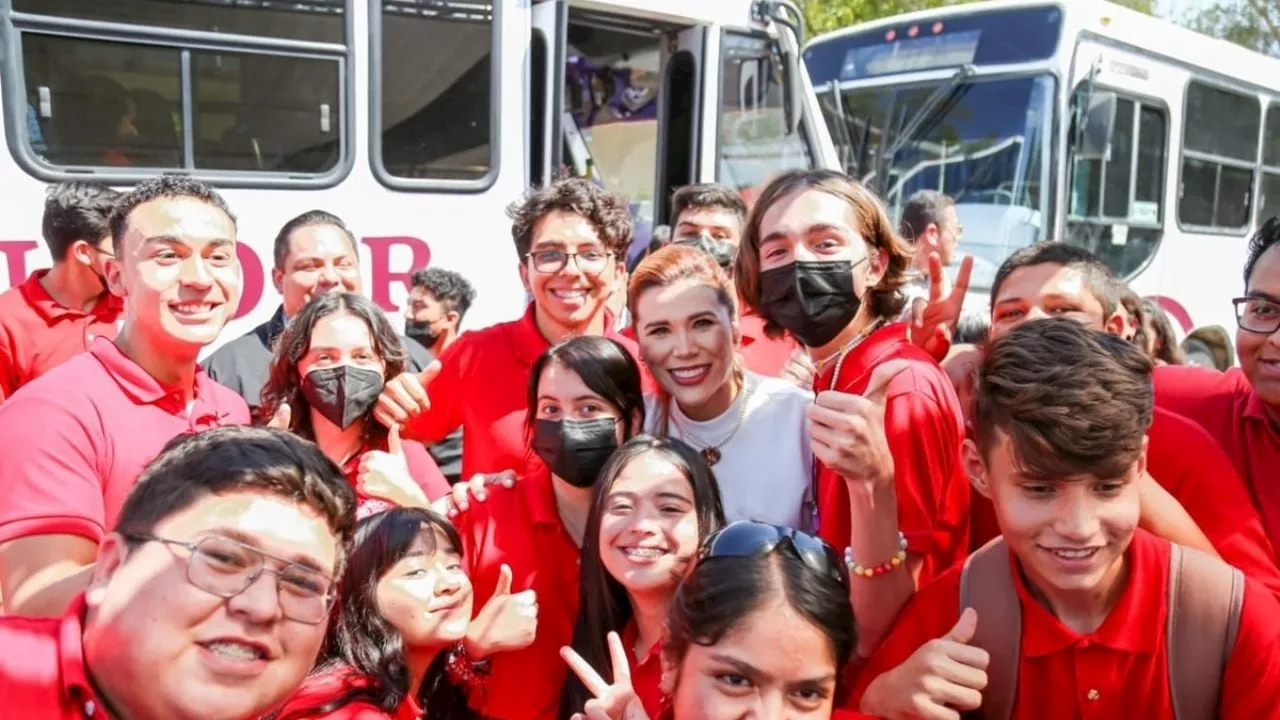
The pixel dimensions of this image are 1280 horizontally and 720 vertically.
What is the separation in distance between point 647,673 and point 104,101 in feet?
11.5

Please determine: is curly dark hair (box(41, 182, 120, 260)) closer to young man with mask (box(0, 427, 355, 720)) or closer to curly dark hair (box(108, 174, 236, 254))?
curly dark hair (box(108, 174, 236, 254))

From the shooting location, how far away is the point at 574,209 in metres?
3.49

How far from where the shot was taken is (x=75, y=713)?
163 centimetres

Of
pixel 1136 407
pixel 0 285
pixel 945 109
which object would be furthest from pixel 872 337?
pixel 945 109

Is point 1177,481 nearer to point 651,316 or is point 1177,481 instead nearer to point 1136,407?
point 1136,407

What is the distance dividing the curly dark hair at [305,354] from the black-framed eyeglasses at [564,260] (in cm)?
56

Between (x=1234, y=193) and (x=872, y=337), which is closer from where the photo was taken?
(x=872, y=337)

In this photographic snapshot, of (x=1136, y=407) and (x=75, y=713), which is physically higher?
(x=1136, y=407)

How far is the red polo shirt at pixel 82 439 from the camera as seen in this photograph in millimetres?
2180

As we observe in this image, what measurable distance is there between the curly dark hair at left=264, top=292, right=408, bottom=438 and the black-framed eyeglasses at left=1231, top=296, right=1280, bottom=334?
220 centimetres

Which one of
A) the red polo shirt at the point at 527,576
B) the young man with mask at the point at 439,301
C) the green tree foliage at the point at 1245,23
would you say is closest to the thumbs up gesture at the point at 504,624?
the red polo shirt at the point at 527,576

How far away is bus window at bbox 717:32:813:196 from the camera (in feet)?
20.2

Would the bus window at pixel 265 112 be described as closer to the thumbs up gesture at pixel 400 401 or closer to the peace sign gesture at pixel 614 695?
the thumbs up gesture at pixel 400 401

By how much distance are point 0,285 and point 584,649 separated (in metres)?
3.19
